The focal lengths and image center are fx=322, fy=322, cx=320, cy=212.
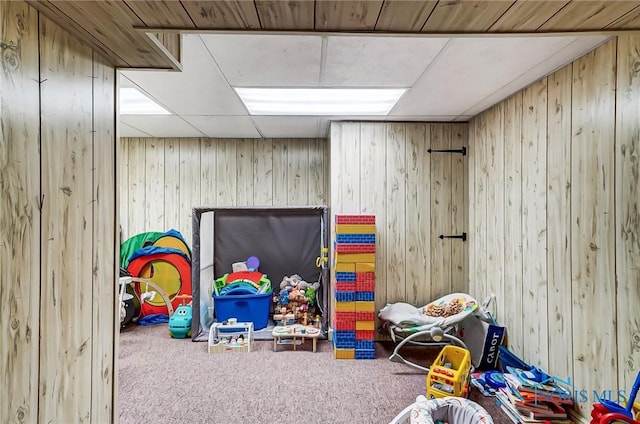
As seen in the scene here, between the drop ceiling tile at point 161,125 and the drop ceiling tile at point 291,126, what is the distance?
83 cm

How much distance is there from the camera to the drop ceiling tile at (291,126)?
10.9 feet

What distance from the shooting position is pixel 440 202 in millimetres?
3402

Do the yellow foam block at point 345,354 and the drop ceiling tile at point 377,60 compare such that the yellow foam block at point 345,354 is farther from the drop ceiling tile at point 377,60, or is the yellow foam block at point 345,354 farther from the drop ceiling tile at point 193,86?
the drop ceiling tile at point 193,86

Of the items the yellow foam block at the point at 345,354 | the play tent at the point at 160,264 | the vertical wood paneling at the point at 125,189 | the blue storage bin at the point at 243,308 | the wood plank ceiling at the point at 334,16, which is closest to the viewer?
the wood plank ceiling at the point at 334,16

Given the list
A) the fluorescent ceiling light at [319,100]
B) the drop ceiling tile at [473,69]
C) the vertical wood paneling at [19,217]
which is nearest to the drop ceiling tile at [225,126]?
the fluorescent ceiling light at [319,100]

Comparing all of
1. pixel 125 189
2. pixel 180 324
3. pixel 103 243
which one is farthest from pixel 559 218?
pixel 125 189

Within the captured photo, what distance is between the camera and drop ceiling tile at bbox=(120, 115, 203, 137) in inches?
130

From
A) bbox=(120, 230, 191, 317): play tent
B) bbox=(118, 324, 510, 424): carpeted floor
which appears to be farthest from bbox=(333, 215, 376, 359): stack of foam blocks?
bbox=(120, 230, 191, 317): play tent

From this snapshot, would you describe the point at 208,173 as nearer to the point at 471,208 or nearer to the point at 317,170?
the point at 317,170

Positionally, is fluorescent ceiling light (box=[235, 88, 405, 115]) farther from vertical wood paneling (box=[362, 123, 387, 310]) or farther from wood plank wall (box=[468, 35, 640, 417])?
wood plank wall (box=[468, 35, 640, 417])

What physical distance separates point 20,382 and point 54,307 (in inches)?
8.4

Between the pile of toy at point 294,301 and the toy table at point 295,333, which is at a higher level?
the pile of toy at point 294,301

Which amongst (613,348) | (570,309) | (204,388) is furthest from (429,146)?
(204,388)

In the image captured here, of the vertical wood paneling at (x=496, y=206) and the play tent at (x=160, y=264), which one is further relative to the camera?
the play tent at (x=160, y=264)
